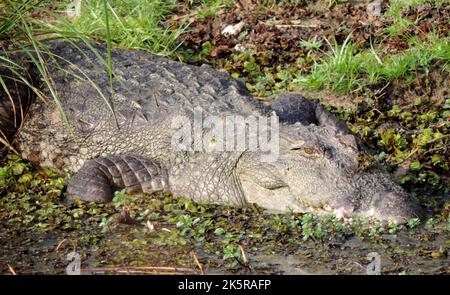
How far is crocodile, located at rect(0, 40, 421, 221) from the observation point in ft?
18.9

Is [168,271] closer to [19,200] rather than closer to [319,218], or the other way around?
[319,218]

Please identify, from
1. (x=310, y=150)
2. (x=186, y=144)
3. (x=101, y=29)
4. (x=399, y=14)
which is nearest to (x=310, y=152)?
(x=310, y=150)

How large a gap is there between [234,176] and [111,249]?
1394 mm

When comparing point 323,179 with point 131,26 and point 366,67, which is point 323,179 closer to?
point 366,67

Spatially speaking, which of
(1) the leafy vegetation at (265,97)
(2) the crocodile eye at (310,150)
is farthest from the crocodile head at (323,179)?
(1) the leafy vegetation at (265,97)

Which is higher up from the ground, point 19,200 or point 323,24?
point 323,24

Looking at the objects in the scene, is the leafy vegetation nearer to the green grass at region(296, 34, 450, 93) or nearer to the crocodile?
the green grass at region(296, 34, 450, 93)

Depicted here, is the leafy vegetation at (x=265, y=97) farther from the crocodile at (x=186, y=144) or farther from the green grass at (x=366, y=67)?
the crocodile at (x=186, y=144)

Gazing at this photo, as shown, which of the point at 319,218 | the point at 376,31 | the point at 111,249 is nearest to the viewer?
the point at 111,249

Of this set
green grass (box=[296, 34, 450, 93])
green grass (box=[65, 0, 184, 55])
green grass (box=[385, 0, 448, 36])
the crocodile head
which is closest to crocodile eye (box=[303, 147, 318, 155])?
the crocodile head

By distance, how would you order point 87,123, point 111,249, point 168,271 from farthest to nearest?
point 87,123 < point 111,249 < point 168,271

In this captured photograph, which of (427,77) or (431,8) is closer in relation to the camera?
(427,77)

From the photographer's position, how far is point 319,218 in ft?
18.7

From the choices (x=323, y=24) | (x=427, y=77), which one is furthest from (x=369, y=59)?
(x=323, y=24)
